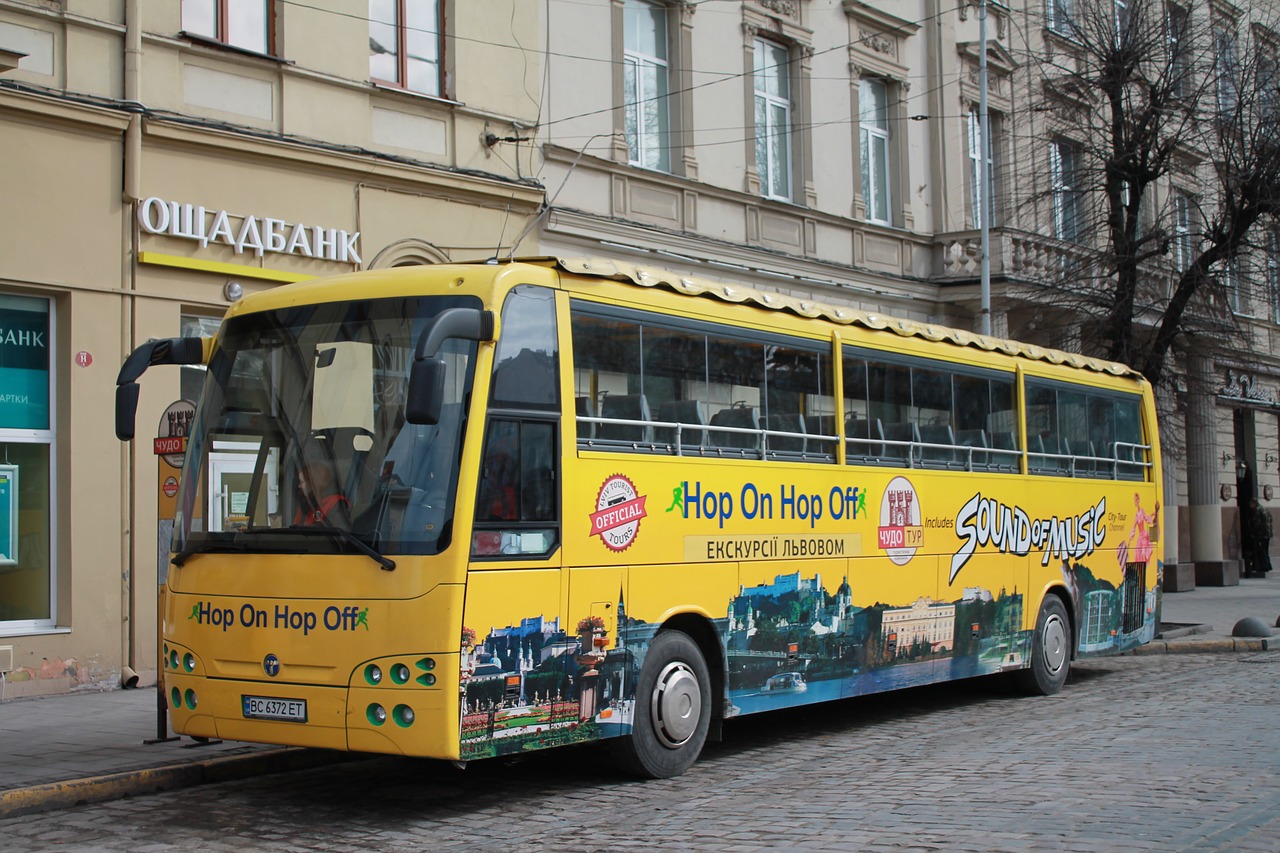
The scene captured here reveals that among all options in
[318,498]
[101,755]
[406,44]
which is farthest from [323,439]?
[406,44]

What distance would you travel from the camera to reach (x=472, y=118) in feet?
55.4

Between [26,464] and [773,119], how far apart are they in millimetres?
13302

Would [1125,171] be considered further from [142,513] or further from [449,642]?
[449,642]

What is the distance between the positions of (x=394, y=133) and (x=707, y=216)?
5.82 m

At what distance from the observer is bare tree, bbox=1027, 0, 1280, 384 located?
19.0 meters

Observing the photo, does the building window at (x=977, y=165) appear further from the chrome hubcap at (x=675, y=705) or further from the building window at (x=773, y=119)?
the chrome hubcap at (x=675, y=705)

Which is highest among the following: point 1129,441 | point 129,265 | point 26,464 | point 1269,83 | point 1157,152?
point 1269,83

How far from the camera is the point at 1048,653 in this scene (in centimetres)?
1371

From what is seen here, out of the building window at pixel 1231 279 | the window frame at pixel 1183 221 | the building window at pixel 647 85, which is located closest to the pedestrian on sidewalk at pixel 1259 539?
the window frame at pixel 1183 221

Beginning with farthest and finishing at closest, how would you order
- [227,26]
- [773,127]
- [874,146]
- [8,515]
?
1. [874,146]
2. [773,127]
3. [227,26]
4. [8,515]

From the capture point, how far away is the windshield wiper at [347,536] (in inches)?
300

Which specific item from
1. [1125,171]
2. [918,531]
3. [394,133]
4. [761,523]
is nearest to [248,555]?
[761,523]

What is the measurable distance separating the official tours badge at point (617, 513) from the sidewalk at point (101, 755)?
2.89 metres

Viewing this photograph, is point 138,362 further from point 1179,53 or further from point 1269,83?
point 1269,83
